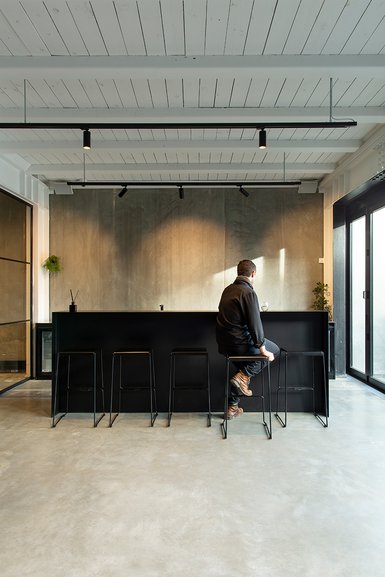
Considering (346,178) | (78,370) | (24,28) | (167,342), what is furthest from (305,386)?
(24,28)

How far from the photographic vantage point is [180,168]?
5863mm

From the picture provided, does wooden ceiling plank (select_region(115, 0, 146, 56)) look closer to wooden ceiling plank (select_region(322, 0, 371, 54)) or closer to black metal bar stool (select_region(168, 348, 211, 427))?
wooden ceiling plank (select_region(322, 0, 371, 54))

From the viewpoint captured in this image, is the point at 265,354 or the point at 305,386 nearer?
the point at 265,354

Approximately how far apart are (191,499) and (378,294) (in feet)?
13.8

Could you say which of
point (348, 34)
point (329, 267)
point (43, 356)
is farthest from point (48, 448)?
point (329, 267)

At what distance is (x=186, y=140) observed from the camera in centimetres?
496

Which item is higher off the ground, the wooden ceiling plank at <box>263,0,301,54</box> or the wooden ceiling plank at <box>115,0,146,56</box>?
the wooden ceiling plank at <box>115,0,146,56</box>

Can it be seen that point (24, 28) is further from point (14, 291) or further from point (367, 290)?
point (367, 290)

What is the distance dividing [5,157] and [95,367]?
10.8ft

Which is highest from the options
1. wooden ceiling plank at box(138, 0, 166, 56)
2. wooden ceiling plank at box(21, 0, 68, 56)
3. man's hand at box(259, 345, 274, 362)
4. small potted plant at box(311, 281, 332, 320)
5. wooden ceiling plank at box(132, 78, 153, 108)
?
wooden ceiling plank at box(132, 78, 153, 108)

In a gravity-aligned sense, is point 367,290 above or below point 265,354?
above

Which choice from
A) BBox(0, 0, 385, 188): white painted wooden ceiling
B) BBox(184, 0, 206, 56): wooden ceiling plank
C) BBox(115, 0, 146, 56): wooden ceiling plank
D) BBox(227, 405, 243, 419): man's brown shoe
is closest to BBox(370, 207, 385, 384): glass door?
BBox(0, 0, 385, 188): white painted wooden ceiling

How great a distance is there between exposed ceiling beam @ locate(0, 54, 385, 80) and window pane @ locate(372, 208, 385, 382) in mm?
2655

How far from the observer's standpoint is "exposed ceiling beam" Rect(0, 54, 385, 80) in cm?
316
